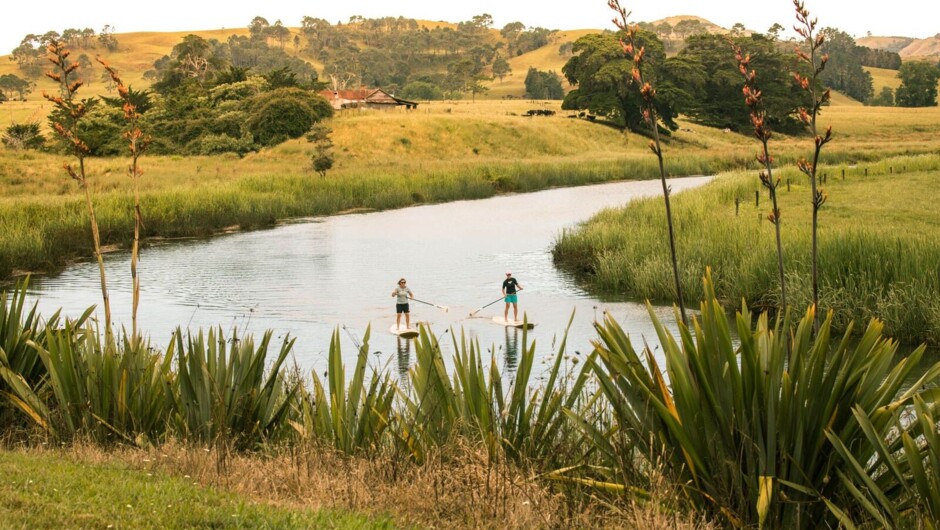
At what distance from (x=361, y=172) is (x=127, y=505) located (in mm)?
48713

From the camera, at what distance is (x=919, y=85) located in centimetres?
12438

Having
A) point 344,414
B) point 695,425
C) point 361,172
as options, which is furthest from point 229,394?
point 361,172

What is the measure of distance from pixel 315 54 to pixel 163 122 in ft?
416

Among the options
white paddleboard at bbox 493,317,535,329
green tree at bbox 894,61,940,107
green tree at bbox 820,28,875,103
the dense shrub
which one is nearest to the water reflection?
white paddleboard at bbox 493,317,535,329

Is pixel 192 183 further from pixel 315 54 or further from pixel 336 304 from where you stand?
pixel 315 54

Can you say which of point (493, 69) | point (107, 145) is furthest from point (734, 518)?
point (493, 69)

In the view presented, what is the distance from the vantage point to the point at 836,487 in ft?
19.4

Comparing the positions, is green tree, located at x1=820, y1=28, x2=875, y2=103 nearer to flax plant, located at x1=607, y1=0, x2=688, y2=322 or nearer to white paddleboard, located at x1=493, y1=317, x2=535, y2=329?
white paddleboard, located at x1=493, y1=317, x2=535, y2=329

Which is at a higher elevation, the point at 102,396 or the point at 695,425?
the point at 695,425

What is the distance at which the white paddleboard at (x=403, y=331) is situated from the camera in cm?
1822

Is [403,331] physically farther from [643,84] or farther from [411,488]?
[643,84]

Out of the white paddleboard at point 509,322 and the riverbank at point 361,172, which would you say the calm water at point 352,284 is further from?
the riverbank at point 361,172

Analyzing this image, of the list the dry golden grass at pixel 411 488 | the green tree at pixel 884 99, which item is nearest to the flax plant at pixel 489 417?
the dry golden grass at pixel 411 488

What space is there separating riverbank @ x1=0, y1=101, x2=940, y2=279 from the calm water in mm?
1760
